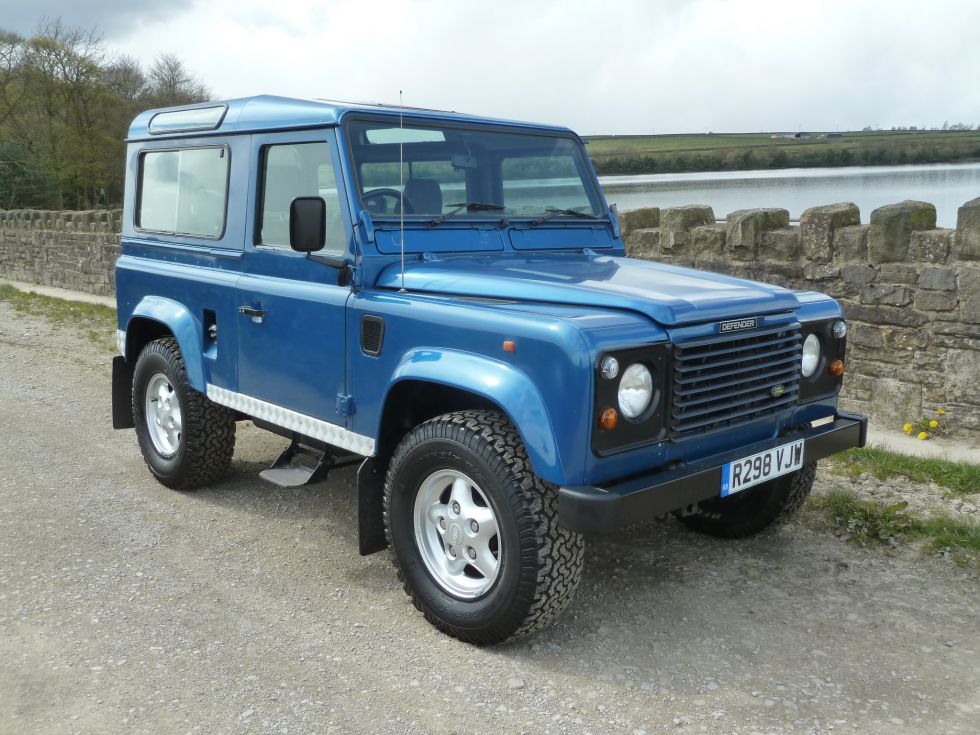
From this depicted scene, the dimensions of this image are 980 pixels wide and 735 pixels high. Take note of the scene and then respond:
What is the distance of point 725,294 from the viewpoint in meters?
3.70

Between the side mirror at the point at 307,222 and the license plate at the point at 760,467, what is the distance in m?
1.94

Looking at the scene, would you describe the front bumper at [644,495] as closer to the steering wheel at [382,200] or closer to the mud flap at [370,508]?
the mud flap at [370,508]

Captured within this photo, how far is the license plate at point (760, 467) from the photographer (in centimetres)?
354

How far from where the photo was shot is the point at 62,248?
16.9 meters

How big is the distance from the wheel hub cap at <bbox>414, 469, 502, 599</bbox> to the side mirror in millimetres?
1158

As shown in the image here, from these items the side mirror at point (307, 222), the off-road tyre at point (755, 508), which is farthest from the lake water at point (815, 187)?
the side mirror at point (307, 222)

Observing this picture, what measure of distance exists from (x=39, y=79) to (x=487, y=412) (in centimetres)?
3841

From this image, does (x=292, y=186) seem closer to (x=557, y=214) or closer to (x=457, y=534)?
(x=557, y=214)

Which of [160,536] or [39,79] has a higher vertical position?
[39,79]

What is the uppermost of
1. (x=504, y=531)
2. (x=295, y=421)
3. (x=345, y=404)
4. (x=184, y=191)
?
(x=184, y=191)

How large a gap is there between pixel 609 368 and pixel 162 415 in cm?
338

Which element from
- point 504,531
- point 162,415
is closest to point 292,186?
point 162,415

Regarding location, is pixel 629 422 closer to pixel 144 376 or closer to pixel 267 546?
pixel 267 546

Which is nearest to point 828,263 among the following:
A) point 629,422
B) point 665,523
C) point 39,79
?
point 665,523
